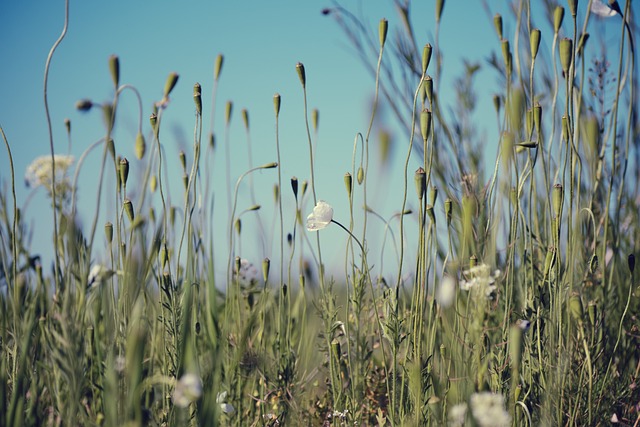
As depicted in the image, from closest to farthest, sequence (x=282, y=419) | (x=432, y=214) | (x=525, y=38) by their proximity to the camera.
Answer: (x=432, y=214) → (x=282, y=419) → (x=525, y=38)

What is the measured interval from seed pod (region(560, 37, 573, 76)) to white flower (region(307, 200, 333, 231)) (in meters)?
0.66

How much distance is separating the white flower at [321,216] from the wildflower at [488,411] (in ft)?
2.28

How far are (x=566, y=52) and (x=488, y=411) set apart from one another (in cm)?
90

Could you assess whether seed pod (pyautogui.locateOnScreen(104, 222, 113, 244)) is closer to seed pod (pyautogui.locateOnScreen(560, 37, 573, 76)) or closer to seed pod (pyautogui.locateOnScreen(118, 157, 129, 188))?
seed pod (pyautogui.locateOnScreen(118, 157, 129, 188))

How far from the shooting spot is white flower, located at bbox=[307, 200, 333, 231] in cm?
160

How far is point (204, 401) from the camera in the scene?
111 centimetres

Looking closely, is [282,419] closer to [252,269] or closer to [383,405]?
[383,405]

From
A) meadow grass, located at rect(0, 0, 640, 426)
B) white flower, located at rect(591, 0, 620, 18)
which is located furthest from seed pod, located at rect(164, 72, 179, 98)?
white flower, located at rect(591, 0, 620, 18)

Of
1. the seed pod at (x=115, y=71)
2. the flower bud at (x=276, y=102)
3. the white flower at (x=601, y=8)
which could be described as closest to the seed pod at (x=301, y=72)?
the flower bud at (x=276, y=102)

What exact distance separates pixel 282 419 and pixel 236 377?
203 millimetres

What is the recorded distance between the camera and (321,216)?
1616 millimetres

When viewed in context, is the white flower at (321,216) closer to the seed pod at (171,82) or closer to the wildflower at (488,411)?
the seed pod at (171,82)

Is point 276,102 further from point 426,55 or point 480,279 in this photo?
point 480,279

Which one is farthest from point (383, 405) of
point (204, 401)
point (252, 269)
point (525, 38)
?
point (525, 38)
